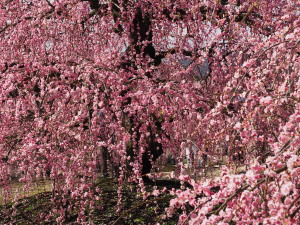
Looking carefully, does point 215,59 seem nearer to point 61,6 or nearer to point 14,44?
point 61,6

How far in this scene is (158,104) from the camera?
195 inches

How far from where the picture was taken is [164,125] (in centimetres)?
581

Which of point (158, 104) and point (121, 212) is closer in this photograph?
point (158, 104)

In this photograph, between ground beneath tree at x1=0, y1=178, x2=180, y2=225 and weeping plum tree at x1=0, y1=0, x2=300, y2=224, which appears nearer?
weeping plum tree at x1=0, y1=0, x2=300, y2=224

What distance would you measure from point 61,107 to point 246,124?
10.0 feet

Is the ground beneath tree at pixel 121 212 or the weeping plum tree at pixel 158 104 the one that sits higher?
the weeping plum tree at pixel 158 104

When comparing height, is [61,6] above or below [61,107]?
above

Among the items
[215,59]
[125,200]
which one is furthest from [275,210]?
[125,200]

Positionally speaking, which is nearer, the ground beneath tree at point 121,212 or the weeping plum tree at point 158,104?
the weeping plum tree at point 158,104

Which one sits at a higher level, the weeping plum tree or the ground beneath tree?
the weeping plum tree

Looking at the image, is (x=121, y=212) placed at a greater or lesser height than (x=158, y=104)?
lesser

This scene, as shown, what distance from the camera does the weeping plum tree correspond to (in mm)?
2156

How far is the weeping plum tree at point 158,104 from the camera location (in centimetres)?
216

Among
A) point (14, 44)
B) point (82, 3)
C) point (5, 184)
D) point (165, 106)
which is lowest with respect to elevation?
point (5, 184)
